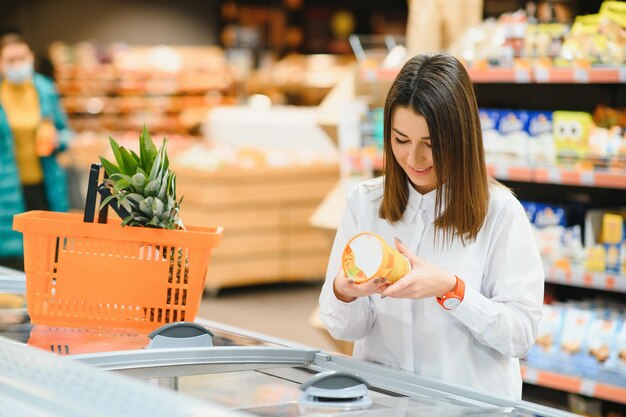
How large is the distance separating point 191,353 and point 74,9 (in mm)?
13872

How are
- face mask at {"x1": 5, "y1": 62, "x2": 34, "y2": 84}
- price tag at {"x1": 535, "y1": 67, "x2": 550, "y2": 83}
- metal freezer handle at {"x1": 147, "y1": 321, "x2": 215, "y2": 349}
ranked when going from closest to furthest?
1. metal freezer handle at {"x1": 147, "y1": 321, "x2": 215, "y2": 349}
2. price tag at {"x1": 535, "y1": 67, "x2": 550, "y2": 83}
3. face mask at {"x1": 5, "y1": 62, "x2": 34, "y2": 84}

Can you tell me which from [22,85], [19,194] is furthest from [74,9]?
[19,194]

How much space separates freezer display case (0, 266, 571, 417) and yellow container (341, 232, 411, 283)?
8.1 inches

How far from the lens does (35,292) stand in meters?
2.32

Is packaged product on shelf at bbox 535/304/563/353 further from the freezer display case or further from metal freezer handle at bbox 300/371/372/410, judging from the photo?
metal freezer handle at bbox 300/371/372/410

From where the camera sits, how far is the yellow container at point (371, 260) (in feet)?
6.32

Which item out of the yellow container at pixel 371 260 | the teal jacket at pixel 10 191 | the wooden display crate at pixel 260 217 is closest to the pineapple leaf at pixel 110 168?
the yellow container at pixel 371 260

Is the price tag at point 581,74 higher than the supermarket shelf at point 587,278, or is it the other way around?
the price tag at point 581,74

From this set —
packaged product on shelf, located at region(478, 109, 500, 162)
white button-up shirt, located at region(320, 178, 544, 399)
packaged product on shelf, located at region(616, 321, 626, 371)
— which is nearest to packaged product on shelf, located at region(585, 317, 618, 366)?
packaged product on shelf, located at region(616, 321, 626, 371)

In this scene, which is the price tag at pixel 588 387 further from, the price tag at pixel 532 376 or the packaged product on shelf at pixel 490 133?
the packaged product on shelf at pixel 490 133

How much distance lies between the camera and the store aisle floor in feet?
22.6

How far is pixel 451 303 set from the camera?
7.03 feet

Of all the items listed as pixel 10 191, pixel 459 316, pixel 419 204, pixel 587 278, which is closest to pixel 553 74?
pixel 587 278

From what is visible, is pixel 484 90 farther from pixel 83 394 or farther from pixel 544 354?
pixel 83 394
